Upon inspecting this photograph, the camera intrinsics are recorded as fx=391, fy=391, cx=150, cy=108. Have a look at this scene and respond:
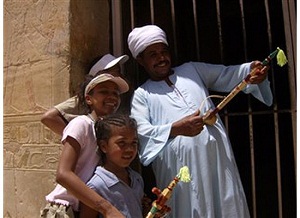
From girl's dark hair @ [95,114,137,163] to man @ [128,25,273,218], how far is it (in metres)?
0.20

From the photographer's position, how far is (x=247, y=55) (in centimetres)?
315

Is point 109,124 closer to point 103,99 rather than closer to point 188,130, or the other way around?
point 103,99

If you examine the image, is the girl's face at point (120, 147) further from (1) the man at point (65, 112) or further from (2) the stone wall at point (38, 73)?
(2) the stone wall at point (38, 73)

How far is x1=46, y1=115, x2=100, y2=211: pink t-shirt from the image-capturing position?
1892 millimetres

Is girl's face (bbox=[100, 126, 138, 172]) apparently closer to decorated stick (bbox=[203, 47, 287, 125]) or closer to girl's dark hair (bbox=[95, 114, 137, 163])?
girl's dark hair (bbox=[95, 114, 137, 163])

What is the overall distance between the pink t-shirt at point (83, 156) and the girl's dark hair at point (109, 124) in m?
0.04

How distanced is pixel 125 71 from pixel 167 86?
54 centimetres

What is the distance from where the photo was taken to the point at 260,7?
3822 mm

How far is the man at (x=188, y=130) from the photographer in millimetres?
2031

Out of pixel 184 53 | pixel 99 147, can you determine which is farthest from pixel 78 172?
pixel 184 53

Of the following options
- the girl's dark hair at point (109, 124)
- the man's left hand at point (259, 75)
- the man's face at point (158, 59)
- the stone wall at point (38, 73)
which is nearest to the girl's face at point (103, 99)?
the girl's dark hair at point (109, 124)

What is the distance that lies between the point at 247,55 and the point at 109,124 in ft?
5.52

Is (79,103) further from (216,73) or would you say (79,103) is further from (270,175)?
(270,175)

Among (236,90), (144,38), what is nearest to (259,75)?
(236,90)
